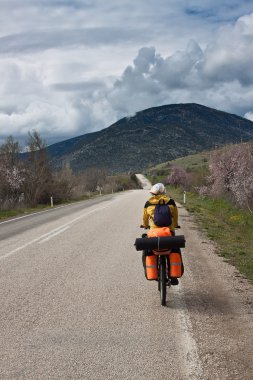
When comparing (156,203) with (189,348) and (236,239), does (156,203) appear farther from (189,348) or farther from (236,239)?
(236,239)

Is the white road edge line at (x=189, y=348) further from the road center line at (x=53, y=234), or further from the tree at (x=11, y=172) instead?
the tree at (x=11, y=172)

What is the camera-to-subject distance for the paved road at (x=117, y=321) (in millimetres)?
4297

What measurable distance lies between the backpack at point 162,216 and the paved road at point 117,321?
1118 millimetres

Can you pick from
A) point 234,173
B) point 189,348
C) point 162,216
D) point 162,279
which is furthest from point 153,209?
point 234,173

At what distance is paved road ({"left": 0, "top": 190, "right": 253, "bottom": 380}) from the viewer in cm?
430

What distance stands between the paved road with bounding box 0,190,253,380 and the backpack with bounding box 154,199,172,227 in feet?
3.67

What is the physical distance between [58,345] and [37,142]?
37.9 metres

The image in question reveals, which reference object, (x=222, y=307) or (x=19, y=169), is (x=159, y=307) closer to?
(x=222, y=307)

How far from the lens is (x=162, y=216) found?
6660 millimetres

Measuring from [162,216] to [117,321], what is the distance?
5.70ft

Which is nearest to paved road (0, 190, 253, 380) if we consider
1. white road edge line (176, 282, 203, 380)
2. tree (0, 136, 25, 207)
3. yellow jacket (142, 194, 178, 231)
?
white road edge line (176, 282, 203, 380)

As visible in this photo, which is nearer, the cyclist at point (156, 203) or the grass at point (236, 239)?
the cyclist at point (156, 203)

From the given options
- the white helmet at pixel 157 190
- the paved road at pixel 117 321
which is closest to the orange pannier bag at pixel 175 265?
the paved road at pixel 117 321

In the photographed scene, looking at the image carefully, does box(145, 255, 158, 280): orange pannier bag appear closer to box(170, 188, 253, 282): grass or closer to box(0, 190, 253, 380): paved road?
box(0, 190, 253, 380): paved road
